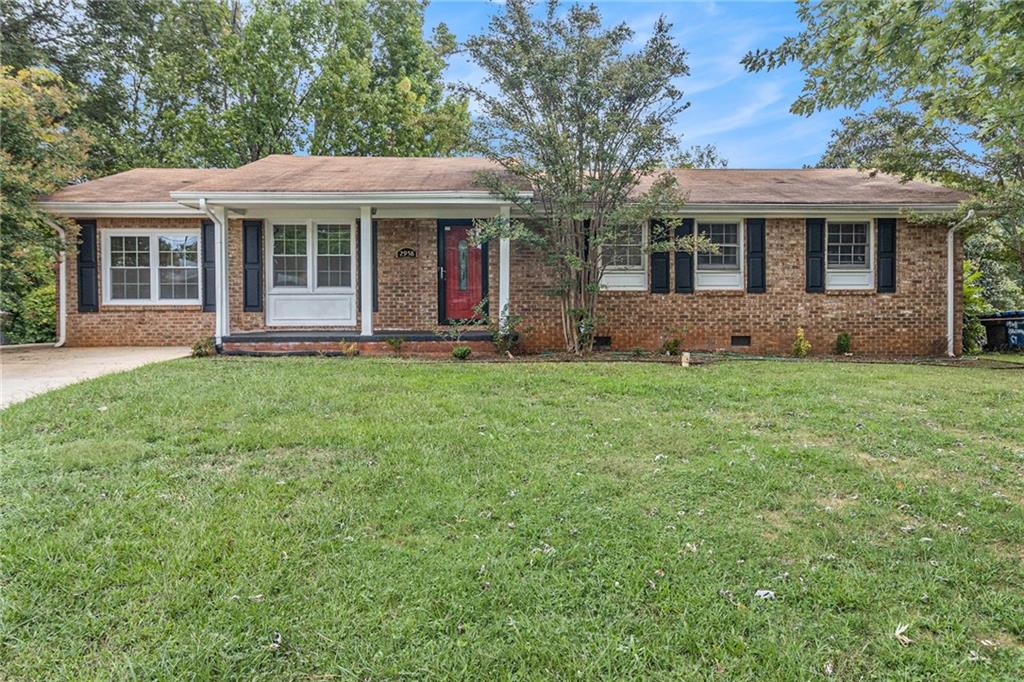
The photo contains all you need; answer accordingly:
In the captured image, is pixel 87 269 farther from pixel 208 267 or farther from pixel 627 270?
pixel 627 270

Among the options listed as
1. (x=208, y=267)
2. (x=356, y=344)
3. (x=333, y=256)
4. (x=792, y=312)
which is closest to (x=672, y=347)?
(x=792, y=312)

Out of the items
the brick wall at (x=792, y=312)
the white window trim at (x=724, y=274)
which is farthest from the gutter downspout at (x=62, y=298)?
the white window trim at (x=724, y=274)

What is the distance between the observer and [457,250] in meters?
10.8

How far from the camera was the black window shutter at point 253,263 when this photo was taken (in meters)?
10.8

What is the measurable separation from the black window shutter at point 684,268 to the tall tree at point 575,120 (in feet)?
4.85

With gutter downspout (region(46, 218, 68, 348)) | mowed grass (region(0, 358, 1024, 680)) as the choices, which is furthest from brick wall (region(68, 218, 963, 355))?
mowed grass (region(0, 358, 1024, 680))

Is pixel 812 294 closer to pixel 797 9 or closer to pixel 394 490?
pixel 797 9

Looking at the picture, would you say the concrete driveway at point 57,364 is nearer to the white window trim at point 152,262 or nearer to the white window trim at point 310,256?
the white window trim at point 152,262

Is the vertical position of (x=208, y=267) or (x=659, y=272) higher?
(x=208, y=267)

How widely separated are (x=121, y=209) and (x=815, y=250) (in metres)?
13.6

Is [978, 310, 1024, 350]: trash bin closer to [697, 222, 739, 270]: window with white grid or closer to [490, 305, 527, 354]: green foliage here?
[697, 222, 739, 270]: window with white grid

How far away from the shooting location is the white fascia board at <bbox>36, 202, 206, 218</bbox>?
10742 millimetres

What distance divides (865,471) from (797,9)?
3570 millimetres

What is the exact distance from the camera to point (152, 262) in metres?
11.4
